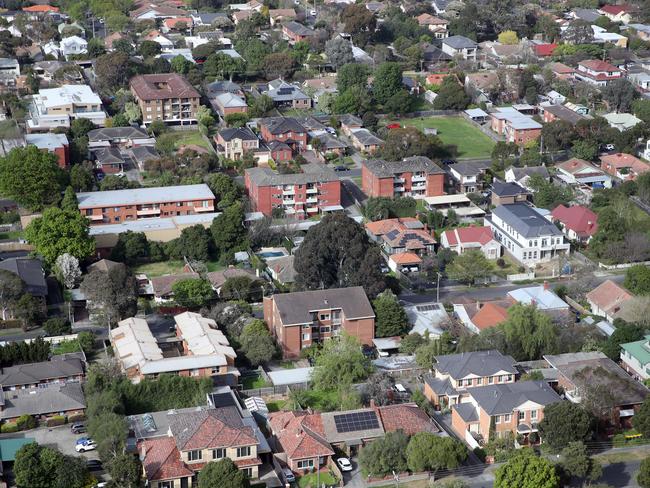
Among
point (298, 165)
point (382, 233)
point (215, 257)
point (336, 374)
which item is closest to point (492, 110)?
point (298, 165)

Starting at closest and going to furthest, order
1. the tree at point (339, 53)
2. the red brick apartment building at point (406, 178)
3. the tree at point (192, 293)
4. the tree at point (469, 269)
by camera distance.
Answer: the tree at point (192, 293)
the tree at point (469, 269)
the red brick apartment building at point (406, 178)
the tree at point (339, 53)

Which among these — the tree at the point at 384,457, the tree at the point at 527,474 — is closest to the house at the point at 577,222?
the tree at the point at 384,457

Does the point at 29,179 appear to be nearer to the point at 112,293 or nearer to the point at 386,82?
the point at 112,293

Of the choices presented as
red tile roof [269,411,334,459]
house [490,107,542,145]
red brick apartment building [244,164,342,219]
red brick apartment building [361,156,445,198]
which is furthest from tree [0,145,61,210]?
house [490,107,542,145]

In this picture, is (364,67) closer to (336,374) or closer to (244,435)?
(336,374)

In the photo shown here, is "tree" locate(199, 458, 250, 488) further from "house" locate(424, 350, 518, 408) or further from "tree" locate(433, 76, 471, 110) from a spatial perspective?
"tree" locate(433, 76, 471, 110)

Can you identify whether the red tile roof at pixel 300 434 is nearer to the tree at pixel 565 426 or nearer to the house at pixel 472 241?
the tree at pixel 565 426
